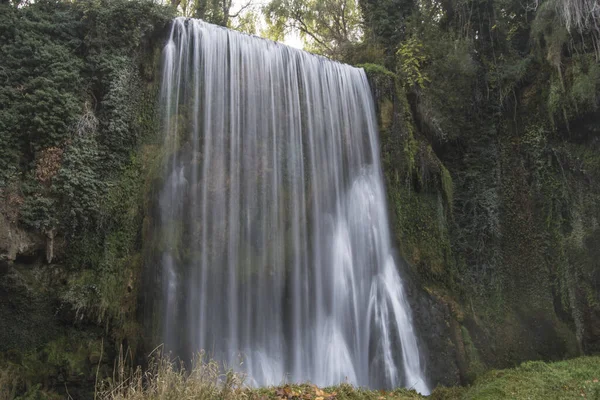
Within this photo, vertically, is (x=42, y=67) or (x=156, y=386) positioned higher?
(x=42, y=67)

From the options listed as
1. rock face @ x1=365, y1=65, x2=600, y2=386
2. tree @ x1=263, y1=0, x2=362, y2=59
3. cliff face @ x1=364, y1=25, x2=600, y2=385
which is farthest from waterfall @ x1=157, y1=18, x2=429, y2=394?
tree @ x1=263, y1=0, x2=362, y2=59

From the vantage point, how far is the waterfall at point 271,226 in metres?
8.19

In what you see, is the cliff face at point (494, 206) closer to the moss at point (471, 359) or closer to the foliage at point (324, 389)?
the moss at point (471, 359)

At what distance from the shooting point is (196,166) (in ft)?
28.8

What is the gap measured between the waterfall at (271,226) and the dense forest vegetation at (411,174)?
56 centimetres

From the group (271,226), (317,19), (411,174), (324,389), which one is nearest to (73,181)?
(271,226)

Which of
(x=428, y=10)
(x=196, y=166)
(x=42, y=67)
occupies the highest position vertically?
(x=428, y=10)

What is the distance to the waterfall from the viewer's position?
26.9 feet

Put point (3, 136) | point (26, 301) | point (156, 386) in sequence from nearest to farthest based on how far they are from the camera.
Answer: point (156, 386), point (26, 301), point (3, 136)

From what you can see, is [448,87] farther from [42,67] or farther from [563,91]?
[42,67]

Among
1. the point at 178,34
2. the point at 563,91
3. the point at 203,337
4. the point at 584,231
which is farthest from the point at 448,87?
the point at 203,337

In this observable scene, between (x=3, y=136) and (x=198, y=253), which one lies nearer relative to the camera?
(x=3, y=136)

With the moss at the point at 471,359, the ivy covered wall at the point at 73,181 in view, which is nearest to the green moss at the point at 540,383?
the moss at the point at 471,359

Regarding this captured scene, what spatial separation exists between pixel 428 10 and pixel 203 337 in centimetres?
1253
